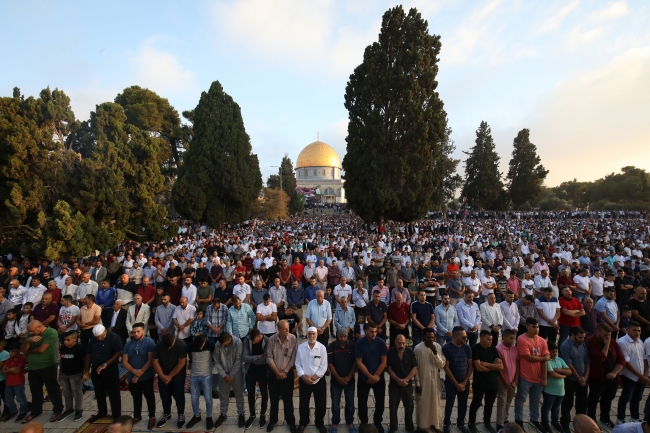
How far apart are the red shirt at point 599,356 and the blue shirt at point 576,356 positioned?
7 centimetres

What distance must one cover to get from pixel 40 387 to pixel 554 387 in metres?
6.72

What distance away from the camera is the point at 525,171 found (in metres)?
38.7

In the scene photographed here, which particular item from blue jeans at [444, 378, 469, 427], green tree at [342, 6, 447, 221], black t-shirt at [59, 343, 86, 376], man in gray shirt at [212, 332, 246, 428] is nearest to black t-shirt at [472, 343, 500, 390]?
blue jeans at [444, 378, 469, 427]

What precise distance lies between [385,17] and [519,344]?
23.8m

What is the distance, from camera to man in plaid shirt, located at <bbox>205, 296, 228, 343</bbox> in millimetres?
5281

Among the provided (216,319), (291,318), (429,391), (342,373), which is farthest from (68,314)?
(429,391)

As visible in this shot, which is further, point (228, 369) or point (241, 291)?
point (241, 291)

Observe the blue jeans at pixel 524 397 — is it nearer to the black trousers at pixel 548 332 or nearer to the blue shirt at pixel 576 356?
the blue shirt at pixel 576 356

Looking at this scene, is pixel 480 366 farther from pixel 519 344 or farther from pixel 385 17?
pixel 385 17

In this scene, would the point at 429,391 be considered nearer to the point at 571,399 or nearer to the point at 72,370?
the point at 571,399

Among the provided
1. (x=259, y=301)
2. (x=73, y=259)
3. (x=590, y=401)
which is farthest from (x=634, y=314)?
(x=73, y=259)

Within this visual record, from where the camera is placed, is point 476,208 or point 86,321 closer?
point 86,321

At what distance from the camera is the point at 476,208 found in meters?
38.6

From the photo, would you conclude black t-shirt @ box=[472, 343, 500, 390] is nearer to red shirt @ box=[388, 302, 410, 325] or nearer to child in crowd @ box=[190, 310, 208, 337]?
red shirt @ box=[388, 302, 410, 325]
